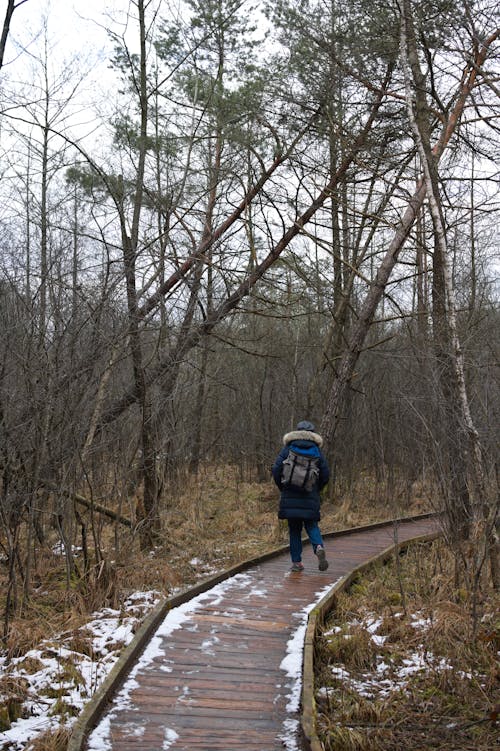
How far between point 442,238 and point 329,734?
542 cm

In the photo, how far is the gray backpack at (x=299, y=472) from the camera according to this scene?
25.9ft

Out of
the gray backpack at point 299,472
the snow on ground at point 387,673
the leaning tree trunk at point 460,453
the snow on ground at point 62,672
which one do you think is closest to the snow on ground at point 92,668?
the snow on ground at point 62,672

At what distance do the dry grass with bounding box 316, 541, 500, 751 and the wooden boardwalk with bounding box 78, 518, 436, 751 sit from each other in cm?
37

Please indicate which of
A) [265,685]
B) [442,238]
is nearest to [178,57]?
[442,238]

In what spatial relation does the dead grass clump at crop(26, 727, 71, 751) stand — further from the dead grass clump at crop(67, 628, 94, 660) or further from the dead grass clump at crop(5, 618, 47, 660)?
the dead grass clump at crop(5, 618, 47, 660)

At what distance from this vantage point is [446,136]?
940 cm

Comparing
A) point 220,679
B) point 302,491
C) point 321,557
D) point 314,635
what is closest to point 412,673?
point 314,635

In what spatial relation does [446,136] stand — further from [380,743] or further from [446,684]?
[380,743]

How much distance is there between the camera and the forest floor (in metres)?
5.23

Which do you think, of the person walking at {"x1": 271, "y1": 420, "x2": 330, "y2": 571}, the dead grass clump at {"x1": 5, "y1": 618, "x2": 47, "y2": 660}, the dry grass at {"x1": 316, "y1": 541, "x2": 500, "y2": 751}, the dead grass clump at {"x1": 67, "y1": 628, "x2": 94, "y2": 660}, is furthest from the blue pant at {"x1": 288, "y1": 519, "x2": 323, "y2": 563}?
the dead grass clump at {"x1": 5, "y1": 618, "x2": 47, "y2": 660}

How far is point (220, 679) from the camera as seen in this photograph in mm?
4973

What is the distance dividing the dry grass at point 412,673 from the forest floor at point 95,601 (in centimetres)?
12

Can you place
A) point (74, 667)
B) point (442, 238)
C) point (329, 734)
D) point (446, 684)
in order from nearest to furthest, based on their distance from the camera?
point (329, 734) → point (446, 684) → point (74, 667) → point (442, 238)

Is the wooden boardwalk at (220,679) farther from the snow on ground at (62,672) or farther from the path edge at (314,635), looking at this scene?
the snow on ground at (62,672)
